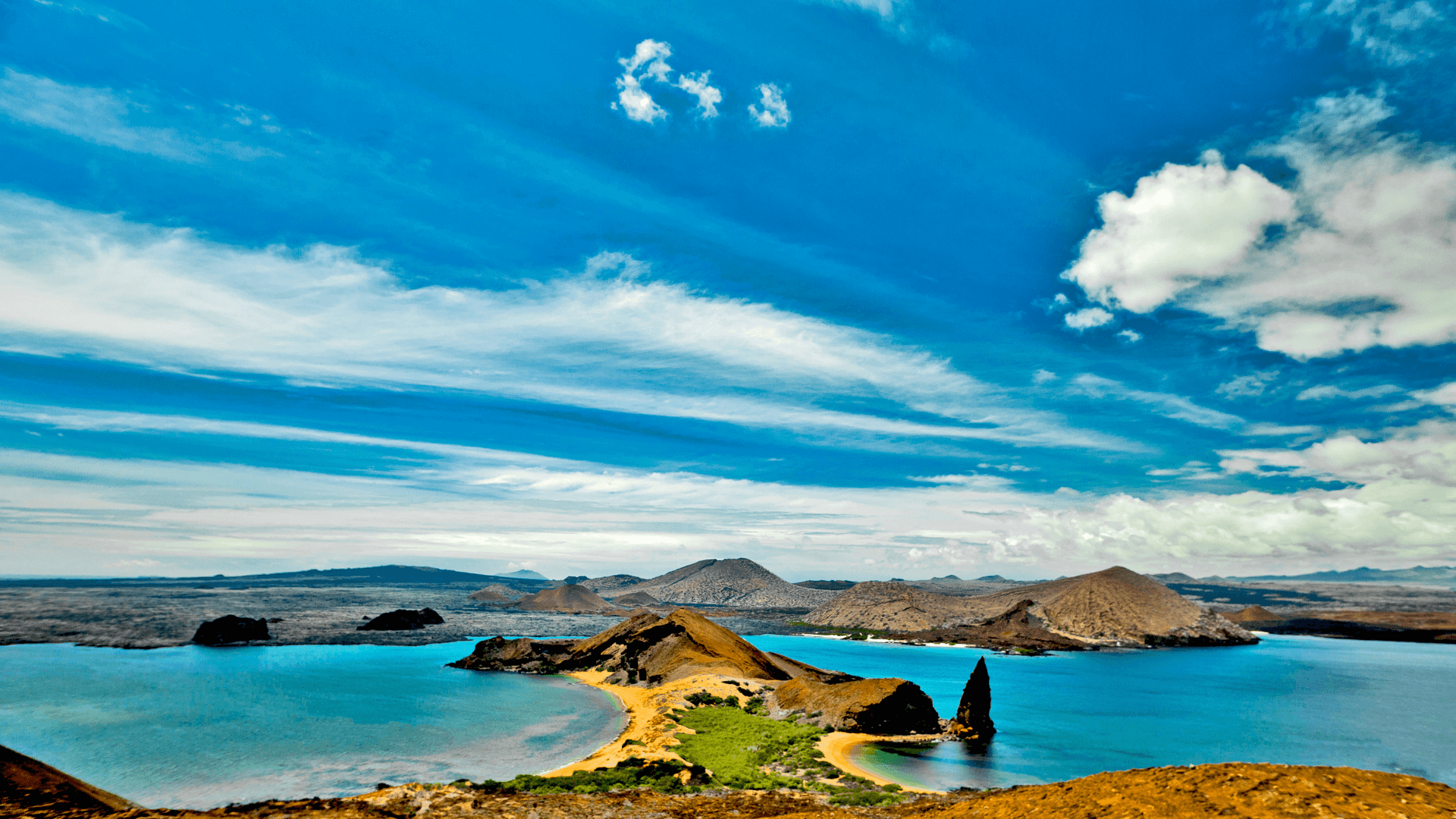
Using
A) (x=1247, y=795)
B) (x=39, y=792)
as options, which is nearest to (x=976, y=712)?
(x=1247, y=795)

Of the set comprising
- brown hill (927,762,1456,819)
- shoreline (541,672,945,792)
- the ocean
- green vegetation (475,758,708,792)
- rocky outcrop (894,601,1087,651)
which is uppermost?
brown hill (927,762,1456,819)

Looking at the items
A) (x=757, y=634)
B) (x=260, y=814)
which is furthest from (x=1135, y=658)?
(x=260, y=814)

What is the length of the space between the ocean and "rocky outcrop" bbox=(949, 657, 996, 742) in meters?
1.82

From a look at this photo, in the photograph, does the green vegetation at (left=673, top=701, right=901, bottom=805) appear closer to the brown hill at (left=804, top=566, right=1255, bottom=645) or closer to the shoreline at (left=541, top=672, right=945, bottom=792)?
the shoreline at (left=541, top=672, right=945, bottom=792)

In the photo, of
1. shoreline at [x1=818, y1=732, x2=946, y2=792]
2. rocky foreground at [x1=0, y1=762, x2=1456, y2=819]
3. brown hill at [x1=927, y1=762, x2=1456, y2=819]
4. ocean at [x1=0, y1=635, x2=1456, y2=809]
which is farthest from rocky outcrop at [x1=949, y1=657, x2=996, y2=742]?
brown hill at [x1=927, y1=762, x2=1456, y2=819]

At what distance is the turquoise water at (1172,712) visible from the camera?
142ft

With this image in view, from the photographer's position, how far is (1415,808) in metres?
11.3

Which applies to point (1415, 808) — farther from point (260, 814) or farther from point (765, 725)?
point (765, 725)

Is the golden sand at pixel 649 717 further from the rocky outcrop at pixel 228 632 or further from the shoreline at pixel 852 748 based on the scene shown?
the rocky outcrop at pixel 228 632

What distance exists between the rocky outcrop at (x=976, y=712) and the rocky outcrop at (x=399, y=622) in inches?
5403

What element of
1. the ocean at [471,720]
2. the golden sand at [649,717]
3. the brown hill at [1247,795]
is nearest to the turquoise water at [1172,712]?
the ocean at [471,720]

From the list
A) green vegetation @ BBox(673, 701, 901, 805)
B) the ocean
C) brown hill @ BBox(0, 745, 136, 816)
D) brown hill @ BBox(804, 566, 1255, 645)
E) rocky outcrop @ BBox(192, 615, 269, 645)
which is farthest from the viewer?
brown hill @ BBox(804, 566, 1255, 645)

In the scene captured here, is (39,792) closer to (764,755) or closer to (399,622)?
(764,755)

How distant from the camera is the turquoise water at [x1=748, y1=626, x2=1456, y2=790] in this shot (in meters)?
43.2
